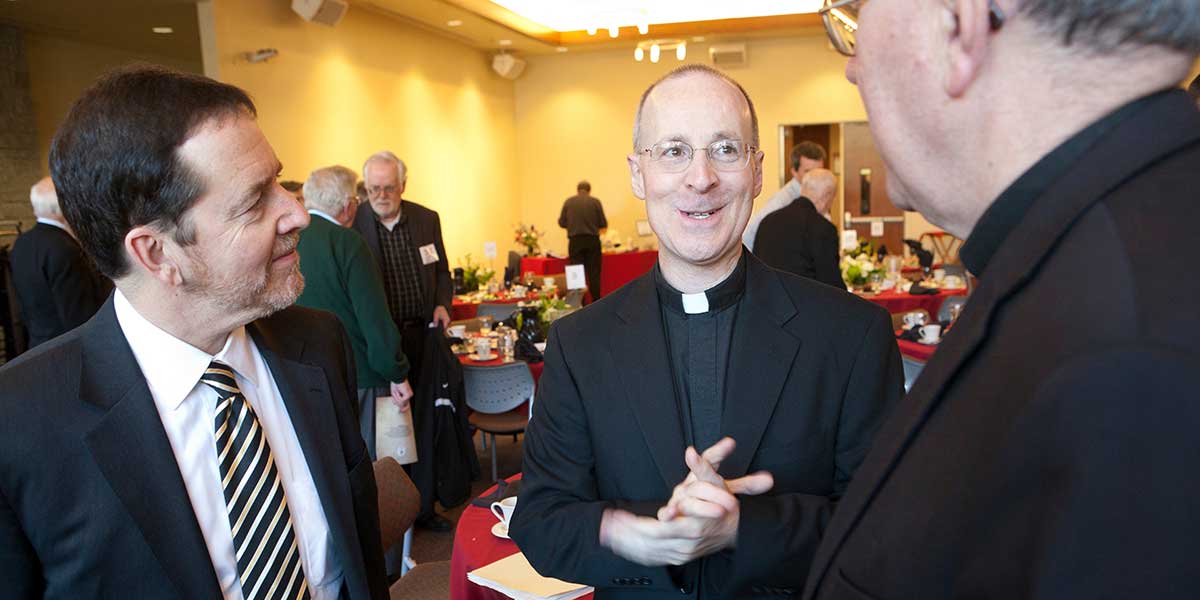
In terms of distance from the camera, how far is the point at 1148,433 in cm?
49

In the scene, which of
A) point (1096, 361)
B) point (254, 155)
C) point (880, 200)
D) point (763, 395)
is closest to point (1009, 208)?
point (1096, 361)

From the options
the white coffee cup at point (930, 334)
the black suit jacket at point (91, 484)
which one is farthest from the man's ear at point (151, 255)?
the white coffee cup at point (930, 334)

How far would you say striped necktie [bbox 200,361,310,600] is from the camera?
139cm

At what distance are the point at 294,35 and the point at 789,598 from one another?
9283 mm

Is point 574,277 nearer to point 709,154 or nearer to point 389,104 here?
point 389,104

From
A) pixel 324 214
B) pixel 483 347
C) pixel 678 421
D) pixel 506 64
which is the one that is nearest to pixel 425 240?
pixel 483 347

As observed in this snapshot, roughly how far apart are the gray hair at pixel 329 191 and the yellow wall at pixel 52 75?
6760 millimetres

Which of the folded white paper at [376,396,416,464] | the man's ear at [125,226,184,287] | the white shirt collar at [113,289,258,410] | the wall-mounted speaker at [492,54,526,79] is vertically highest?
the wall-mounted speaker at [492,54,526,79]

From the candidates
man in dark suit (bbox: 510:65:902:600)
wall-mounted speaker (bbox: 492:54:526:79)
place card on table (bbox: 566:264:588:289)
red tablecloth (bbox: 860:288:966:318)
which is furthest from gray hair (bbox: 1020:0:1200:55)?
wall-mounted speaker (bbox: 492:54:526:79)

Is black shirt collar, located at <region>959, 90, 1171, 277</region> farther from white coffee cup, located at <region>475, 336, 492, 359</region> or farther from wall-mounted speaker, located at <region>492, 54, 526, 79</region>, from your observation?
wall-mounted speaker, located at <region>492, 54, 526, 79</region>

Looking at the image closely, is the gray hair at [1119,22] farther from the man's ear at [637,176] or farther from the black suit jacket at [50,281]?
the black suit jacket at [50,281]

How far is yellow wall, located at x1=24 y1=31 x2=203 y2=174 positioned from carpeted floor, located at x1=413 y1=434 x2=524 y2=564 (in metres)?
6.79

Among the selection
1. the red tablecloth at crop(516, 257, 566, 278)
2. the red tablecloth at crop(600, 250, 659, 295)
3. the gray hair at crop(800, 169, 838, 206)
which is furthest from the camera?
the red tablecloth at crop(600, 250, 659, 295)

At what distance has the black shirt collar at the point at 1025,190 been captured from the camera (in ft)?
2.09
